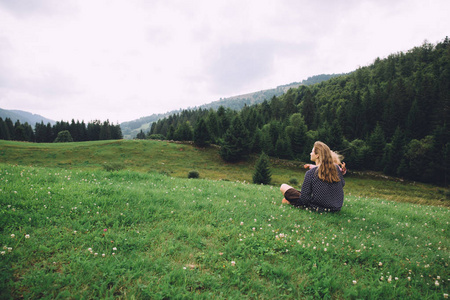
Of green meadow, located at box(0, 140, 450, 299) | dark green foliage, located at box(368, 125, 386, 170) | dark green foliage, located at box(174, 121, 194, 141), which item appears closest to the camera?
green meadow, located at box(0, 140, 450, 299)

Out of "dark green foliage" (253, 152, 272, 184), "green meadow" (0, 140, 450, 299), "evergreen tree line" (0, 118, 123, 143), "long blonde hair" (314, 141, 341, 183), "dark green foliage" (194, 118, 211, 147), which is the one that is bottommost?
"dark green foliage" (253, 152, 272, 184)

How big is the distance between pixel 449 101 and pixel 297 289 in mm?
98507

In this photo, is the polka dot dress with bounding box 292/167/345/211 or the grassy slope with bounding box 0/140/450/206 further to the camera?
the grassy slope with bounding box 0/140/450/206

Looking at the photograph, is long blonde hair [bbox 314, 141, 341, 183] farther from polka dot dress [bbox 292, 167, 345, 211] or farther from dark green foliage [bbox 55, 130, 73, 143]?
dark green foliage [bbox 55, 130, 73, 143]

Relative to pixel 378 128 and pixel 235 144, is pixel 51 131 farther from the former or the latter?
pixel 378 128

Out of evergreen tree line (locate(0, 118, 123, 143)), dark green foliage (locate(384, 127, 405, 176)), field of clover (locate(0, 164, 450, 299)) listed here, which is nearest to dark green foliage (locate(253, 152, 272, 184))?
field of clover (locate(0, 164, 450, 299))

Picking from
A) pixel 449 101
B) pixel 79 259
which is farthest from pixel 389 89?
pixel 79 259

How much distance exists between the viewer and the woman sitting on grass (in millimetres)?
6238

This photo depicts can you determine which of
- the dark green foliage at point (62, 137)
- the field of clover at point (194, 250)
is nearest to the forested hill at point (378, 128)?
the field of clover at point (194, 250)

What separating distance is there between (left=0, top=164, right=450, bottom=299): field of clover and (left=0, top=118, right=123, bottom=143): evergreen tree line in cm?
12725

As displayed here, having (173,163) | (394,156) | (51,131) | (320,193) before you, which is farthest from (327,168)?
(51,131)

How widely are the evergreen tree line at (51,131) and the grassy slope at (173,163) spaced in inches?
2503

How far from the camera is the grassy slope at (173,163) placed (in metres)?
38.8

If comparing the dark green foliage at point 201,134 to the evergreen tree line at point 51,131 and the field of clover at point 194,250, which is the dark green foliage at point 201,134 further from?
the evergreen tree line at point 51,131
